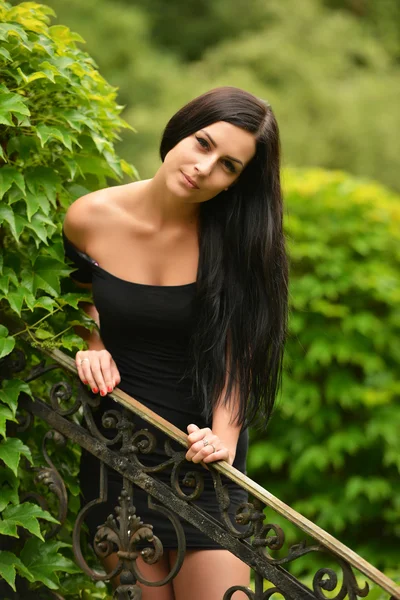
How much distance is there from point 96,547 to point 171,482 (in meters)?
0.31

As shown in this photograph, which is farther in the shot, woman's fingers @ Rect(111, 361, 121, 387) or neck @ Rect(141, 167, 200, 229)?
neck @ Rect(141, 167, 200, 229)

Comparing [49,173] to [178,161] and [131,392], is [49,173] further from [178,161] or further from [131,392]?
[131,392]

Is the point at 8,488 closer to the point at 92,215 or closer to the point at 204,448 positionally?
the point at 204,448

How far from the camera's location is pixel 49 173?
2635 mm

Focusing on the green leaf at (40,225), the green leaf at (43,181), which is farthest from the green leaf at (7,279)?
the green leaf at (43,181)

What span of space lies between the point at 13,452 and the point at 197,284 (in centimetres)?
70

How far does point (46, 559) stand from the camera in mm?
2561

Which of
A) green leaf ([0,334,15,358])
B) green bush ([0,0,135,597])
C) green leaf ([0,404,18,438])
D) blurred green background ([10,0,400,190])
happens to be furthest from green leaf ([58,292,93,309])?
blurred green background ([10,0,400,190])

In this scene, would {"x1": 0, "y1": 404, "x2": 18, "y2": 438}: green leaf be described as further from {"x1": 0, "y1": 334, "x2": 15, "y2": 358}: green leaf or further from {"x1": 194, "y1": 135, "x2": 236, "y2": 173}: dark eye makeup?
{"x1": 194, "y1": 135, "x2": 236, "y2": 173}: dark eye makeup

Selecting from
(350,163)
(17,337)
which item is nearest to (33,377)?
(17,337)

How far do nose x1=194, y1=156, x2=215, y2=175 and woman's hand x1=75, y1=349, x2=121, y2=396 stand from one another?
1.93 feet

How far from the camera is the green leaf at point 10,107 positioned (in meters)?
2.39

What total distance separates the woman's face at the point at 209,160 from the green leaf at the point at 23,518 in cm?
96

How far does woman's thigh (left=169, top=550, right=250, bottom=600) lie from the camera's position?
251 centimetres
